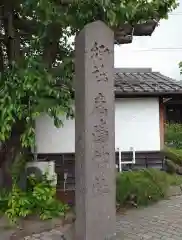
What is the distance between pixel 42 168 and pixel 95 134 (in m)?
4.50

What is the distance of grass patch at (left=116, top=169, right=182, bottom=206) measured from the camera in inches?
333

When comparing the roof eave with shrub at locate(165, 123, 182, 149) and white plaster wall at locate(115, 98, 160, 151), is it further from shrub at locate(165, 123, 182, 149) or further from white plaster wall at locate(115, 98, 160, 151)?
shrub at locate(165, 123, 182, 149)

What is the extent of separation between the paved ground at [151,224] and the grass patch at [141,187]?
279 millimetres

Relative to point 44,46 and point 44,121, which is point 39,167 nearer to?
point 44,121

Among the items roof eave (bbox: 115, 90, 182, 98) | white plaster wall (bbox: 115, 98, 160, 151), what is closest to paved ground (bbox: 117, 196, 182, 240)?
white plaster wall (bbox: 115, 98, 160, 151)

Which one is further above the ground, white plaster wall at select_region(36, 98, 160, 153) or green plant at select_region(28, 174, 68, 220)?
white plaster wall at select_region(36, 98, 160, 153)

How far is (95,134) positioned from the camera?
5281 millimetres

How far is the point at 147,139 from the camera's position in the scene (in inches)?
427

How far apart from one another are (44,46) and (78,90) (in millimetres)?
1947

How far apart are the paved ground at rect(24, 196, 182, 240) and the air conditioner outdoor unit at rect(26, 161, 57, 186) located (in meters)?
2.31

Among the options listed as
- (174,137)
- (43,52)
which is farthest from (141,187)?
(174,137)

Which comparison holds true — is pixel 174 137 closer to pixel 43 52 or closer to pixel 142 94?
pixel 142 94

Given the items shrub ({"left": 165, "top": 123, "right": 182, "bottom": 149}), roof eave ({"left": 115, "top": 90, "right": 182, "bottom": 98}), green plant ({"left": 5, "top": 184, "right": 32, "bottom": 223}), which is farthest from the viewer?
shrub ({"left": 165, "top": 123, "right": 182, "bottom": 149})

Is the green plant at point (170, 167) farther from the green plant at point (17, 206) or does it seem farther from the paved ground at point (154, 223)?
the green plant at point (17, 206)
